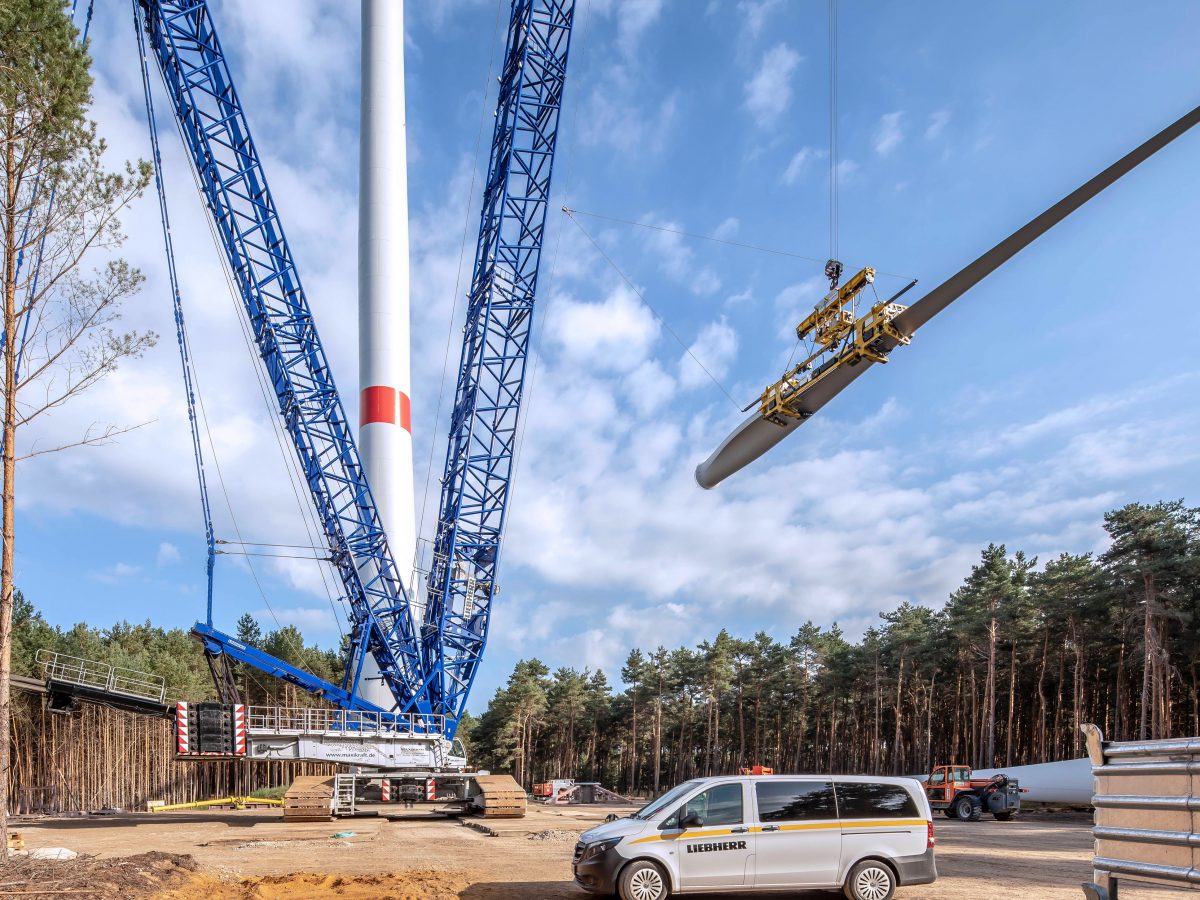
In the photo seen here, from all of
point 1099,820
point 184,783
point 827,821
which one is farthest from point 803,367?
point 184,783

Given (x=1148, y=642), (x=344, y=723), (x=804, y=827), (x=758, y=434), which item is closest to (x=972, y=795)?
(x=1148, y=642)

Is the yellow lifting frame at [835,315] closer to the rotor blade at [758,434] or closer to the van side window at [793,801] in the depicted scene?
the rotor blade at [758,434]

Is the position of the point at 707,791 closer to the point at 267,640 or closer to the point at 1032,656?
the point at 1032,656

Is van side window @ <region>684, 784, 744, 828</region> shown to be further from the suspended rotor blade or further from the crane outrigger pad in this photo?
the crane outrigger pad

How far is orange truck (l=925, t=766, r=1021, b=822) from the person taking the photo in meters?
30.8

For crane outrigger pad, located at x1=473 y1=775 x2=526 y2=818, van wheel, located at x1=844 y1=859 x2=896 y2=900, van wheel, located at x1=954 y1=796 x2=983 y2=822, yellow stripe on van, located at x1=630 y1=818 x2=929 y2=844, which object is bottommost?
van wheel, located at x1=954 y1=796 x2=983 y2=822

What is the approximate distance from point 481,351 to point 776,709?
47.7 m

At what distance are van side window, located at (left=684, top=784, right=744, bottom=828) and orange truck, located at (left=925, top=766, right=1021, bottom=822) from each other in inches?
872

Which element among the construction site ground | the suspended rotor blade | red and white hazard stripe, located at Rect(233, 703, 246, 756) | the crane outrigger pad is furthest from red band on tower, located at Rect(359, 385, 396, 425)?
the suspended rotor blade

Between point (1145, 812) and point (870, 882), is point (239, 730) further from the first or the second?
point (1145, 812)

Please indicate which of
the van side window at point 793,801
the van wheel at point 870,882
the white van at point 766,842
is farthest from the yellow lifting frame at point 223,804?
the van wheel at point 870,882

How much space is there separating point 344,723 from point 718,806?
22962 mm

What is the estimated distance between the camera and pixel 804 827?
1152cm

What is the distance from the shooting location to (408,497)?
3831 centimetres
